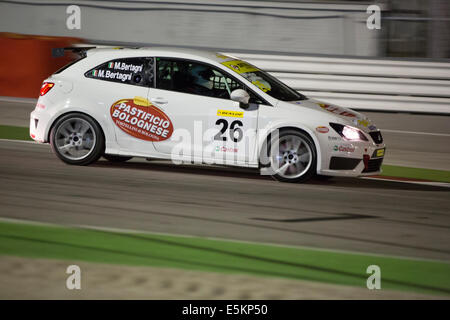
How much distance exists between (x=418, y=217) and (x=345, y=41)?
368 inches

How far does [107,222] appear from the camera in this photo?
805 cm

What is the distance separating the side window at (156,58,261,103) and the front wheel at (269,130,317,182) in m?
0.56

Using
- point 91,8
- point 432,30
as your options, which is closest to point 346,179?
point 432,30

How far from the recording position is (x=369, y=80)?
1669cm

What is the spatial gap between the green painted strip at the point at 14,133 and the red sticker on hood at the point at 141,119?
3203 mm

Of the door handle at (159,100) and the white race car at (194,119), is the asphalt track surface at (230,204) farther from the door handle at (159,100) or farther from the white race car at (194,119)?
the door handle at (159,100)

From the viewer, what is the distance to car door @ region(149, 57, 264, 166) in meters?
10.2

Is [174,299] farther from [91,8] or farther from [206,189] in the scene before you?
[91,8]

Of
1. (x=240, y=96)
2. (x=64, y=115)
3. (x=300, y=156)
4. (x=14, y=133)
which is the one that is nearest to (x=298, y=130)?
(x=300, y=156)

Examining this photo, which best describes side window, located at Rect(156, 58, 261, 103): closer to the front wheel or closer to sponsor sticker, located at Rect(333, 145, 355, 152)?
the front wheel

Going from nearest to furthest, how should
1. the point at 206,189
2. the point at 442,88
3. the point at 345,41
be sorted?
the point at 206,189 < the point at 442,88 < the point at 345,41

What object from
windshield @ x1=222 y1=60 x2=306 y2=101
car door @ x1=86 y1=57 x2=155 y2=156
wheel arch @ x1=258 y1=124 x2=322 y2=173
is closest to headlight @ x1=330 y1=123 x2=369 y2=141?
wheel arch @ x1=258 y1=124 x2=322 y2=173

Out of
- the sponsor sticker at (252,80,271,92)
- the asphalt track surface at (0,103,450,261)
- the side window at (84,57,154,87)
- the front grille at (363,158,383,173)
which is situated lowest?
the asphalt track surface at (0,103,450,261)

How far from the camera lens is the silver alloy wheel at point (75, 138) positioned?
10.7 m
